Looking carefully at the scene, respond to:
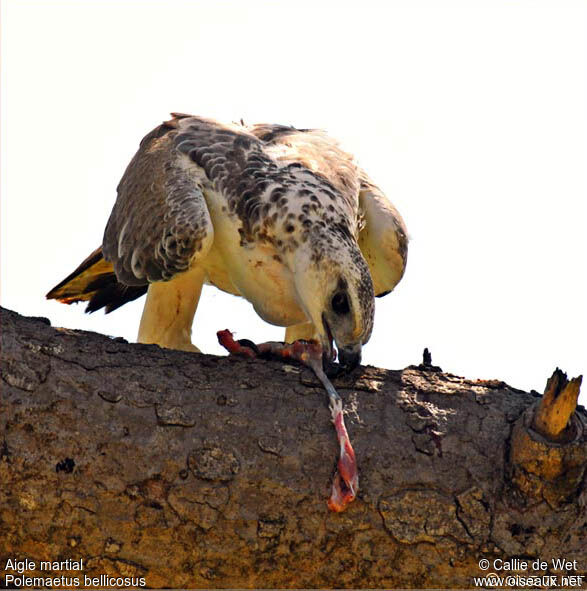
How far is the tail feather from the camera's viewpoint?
318 inches

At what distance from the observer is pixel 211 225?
22.0ft

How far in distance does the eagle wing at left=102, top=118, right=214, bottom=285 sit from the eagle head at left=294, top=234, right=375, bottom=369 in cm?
65

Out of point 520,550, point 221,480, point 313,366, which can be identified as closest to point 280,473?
point 221,480

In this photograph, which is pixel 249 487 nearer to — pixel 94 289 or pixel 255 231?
pixel 255 231

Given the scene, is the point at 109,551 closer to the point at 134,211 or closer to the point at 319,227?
the point at 319,227

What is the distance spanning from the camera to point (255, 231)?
667 centimetres

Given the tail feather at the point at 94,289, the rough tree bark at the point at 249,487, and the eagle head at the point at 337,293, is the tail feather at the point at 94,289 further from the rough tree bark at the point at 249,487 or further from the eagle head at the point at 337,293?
the rough tree bark at the point at 249,487

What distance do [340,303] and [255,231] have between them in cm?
70

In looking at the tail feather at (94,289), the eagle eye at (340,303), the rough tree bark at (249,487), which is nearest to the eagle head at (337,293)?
the eagle eye at (340,303)

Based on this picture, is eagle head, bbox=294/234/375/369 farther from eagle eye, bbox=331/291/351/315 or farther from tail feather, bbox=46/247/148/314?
tail feather, bbox=46/247/148/314

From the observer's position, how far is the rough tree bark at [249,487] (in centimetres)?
500

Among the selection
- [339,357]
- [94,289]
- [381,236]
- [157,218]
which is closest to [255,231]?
[157,218]

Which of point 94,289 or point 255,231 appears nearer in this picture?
point 255,231

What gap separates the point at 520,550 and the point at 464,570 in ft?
0.88
